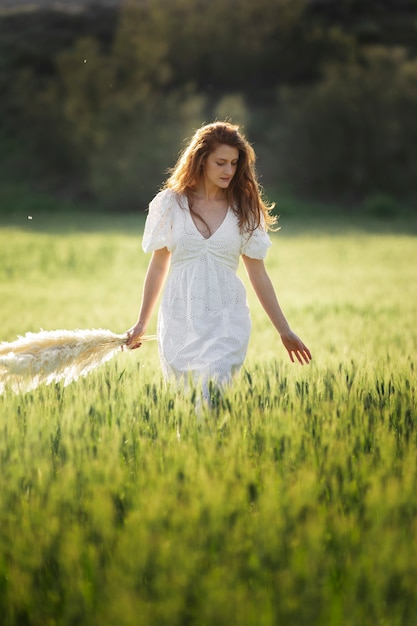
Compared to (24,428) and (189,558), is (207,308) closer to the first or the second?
(24,428)

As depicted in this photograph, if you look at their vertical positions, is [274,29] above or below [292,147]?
above

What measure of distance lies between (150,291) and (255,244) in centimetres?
53

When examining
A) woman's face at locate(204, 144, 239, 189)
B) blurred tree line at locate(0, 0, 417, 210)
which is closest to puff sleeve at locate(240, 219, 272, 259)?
woman's face at locate(204, 144, 239, 189)

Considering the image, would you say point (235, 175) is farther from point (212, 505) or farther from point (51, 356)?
point (212, 505)

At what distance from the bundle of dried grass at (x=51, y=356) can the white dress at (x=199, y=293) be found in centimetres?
25

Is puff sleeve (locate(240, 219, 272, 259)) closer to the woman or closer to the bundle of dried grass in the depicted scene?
the woman

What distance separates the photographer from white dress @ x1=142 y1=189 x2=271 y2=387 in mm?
3914

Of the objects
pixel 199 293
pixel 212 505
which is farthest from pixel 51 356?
pixel 212 505

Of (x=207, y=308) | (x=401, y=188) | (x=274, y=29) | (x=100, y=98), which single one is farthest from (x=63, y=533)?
(x=274, y=29)

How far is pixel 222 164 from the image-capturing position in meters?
3.94

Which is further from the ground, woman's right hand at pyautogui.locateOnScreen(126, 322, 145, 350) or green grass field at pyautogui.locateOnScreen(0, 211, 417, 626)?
woman's right hand at pyautogui.locateOnScreen(126, 322, 145, 350)

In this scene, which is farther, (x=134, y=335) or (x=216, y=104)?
(x=216, y=104)

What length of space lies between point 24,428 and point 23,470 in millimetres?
546

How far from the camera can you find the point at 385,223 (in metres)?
30.2
